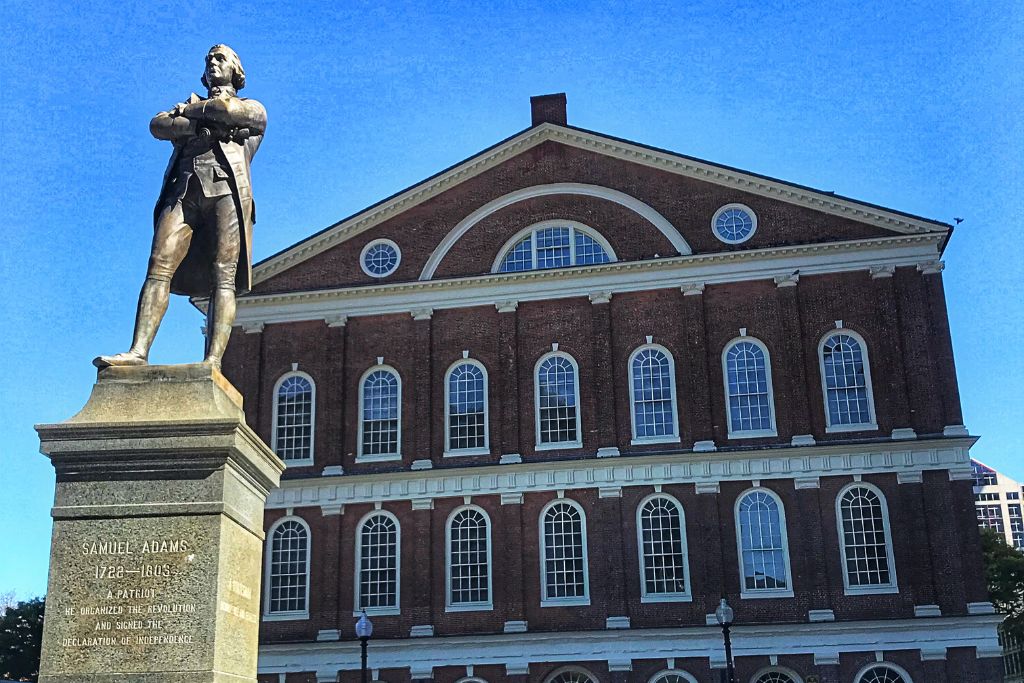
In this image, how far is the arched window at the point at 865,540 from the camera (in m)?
33.5

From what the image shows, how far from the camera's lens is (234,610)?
26.5 ft

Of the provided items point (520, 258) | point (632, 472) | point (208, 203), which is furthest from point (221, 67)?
point (520, 258)

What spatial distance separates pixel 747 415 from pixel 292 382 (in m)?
15.5

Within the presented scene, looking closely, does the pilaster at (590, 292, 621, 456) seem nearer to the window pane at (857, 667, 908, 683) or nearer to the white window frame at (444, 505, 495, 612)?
the white window frame at (444, 505, 495, 612)

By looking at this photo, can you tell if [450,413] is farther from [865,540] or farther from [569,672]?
[865,540]

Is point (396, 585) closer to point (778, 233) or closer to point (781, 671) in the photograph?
point (781, 671)

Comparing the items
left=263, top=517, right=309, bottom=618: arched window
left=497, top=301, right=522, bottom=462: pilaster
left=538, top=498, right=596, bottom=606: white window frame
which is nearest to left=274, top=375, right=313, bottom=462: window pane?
left=263, top=517, right=309, bottom=618: arched window

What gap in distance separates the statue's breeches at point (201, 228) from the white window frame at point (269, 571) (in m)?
A: 28.3

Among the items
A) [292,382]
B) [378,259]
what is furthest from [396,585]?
[378,259]

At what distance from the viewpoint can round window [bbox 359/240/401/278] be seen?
39.4 meters

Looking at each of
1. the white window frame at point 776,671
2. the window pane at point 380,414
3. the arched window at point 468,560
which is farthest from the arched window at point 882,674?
the window pane at point 380,414

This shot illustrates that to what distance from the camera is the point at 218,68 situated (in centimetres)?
938

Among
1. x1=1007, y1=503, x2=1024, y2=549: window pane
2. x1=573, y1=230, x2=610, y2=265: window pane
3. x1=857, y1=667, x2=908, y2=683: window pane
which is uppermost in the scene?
x1=1007, y1=503, x2=1024, y2=549: window pane

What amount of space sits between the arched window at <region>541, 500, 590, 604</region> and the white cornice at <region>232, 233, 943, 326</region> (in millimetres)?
7280
